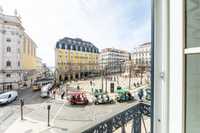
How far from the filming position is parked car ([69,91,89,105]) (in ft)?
3.67

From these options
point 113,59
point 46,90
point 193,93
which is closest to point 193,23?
point 193,93

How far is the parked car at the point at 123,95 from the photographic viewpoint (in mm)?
1306

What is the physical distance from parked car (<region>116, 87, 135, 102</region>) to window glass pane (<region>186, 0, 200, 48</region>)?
0.50m

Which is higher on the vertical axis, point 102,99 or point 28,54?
point 28,54

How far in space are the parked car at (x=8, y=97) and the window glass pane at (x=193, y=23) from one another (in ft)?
3.06

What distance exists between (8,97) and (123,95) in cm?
72

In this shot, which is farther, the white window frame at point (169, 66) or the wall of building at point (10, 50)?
the white window frame at point (169, 66)

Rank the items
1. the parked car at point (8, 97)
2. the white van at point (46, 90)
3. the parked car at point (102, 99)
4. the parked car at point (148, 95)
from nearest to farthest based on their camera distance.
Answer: the parked car at point (8, 97) < the white van at point (46, 90) < the parked car at point (102, 99) < the parked car at point (148, 95)

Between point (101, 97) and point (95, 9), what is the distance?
0.54 meters

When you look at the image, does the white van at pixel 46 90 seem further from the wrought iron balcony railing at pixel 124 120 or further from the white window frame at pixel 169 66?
the white window frame at pixel 169 66

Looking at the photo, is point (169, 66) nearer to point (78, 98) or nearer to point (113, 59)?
point (113, 59)

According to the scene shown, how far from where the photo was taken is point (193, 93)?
1.07m

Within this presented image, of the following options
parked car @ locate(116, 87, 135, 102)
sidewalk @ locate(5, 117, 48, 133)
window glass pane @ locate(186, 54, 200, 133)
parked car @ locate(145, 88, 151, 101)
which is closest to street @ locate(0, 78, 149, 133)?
sidewalk @ locate(5, 117, 48, 133)

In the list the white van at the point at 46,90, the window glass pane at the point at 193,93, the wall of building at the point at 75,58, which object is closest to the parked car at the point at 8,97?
the white van at the point at 46,90
